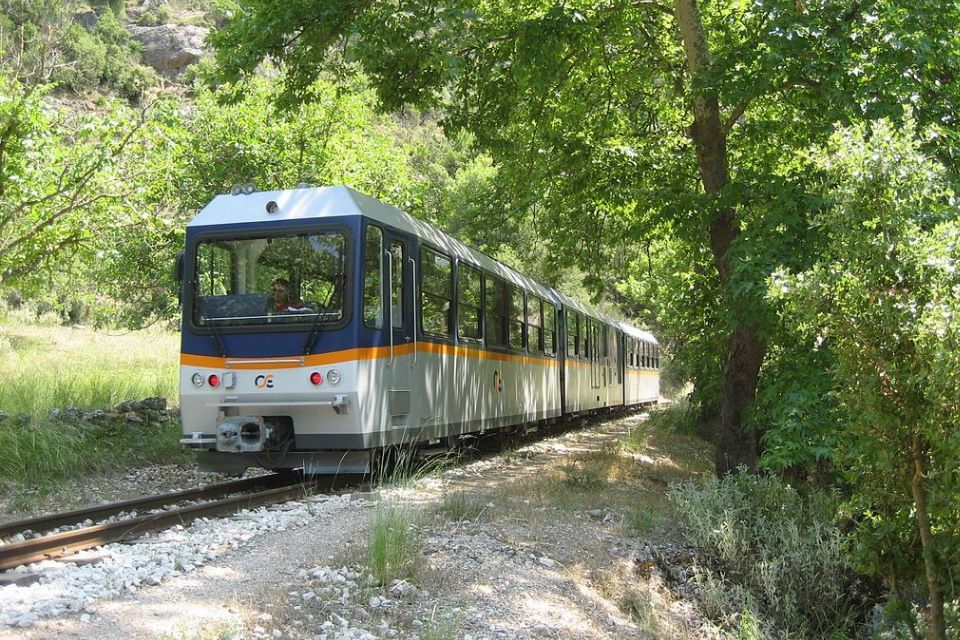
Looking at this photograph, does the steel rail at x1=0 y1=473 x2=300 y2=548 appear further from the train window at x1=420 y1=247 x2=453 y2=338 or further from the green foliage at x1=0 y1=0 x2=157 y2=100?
the green foliage at x1=0 y1=0 x2=157 y2=100

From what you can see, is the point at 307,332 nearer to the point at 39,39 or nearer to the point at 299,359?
the point at 299,359

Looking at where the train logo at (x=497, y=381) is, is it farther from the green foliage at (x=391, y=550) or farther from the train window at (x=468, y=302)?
the green foliage at (x=391, y=550)

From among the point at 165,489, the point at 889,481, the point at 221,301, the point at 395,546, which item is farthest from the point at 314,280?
the point at 889,481

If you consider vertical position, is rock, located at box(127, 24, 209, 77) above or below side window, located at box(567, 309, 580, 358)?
above

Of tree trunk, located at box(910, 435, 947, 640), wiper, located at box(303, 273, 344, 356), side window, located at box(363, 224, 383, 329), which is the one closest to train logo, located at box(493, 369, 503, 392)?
side window, located at box(363, 224, 383, 329)

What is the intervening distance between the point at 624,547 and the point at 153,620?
419cm

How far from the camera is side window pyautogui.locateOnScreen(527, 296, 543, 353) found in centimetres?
1505

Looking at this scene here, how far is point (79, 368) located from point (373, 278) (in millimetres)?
11921

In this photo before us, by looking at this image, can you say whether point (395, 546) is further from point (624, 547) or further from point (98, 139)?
point (98, 139)

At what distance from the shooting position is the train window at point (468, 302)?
1133 centimetres

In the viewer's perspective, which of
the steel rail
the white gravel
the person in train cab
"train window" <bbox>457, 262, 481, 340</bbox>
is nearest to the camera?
the white gravel

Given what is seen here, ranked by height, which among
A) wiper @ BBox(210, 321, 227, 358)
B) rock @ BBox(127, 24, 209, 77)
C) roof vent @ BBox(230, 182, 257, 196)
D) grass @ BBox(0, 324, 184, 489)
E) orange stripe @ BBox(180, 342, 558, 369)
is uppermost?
rock @ BBox(127, 24, 209, 77)

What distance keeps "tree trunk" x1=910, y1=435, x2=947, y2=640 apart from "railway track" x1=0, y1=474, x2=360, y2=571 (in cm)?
542

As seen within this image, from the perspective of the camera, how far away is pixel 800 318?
255 inches
